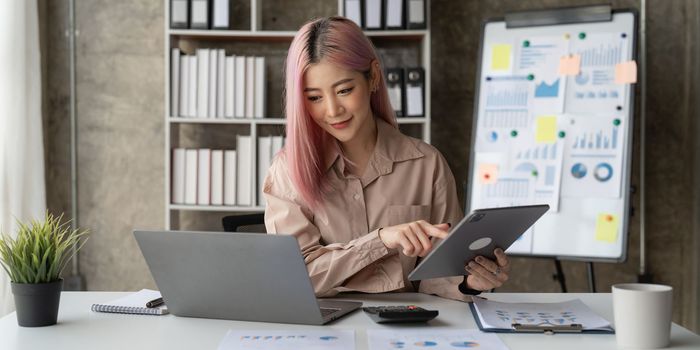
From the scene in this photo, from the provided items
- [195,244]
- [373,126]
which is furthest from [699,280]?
[195,244]

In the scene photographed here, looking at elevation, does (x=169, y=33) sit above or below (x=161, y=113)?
above

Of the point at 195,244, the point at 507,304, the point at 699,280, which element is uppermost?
the point at 195,244

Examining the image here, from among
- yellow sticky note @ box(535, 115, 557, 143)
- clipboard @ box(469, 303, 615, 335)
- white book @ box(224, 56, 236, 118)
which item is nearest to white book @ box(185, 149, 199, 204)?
white book @ box(224, 56, 236, 118)

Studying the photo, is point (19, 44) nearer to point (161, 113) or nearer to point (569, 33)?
point (161, 113)

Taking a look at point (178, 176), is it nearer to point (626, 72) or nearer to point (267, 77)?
point (267, 77)

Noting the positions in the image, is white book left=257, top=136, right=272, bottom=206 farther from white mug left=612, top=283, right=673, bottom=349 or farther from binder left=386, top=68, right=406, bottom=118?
white mug left=612, top=283, right=673, bottom=349

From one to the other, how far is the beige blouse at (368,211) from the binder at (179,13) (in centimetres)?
155

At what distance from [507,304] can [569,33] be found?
6.31 ft

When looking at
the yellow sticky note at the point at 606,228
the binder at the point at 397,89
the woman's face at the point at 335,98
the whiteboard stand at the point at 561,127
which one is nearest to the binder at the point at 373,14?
the binder at the point at 397,89

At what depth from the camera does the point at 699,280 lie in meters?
3.52

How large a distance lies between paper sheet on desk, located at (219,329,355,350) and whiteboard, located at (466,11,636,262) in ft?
6.57

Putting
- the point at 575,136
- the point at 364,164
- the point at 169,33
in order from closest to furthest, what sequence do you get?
the point at 364,164, the point at 575,136, the point at 169,33

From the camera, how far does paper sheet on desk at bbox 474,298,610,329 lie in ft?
4.57

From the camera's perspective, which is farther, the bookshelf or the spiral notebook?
the bookshelf
